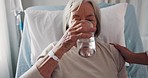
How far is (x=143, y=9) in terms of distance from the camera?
183 centimetres

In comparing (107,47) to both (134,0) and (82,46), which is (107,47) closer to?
(82,46)

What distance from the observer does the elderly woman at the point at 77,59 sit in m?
0.99

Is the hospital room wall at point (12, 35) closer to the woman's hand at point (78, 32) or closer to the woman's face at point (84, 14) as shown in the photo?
the woman's face at point (84, 14)

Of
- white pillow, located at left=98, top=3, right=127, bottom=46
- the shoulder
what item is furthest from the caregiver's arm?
white pillow, located at left=98, top=3, right=127, bottom=46

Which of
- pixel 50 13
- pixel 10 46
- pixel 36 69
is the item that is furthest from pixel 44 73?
pixel 10 46

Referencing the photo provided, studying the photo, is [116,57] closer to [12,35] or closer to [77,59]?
[77,59]

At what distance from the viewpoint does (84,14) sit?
1.03 metres

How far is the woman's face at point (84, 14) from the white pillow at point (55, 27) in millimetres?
361

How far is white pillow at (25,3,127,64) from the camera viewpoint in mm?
1423

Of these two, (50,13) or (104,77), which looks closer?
(104,77)

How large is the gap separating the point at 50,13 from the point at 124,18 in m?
0.53

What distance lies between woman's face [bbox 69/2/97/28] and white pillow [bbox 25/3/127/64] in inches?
14.2

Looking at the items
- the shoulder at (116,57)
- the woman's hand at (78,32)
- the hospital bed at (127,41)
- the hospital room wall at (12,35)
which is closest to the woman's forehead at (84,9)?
the woman's hand at (78,32)

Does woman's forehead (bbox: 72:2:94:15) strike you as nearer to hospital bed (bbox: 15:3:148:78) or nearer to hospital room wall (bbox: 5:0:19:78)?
hospital bed (bbox: 15:3:148:78)
